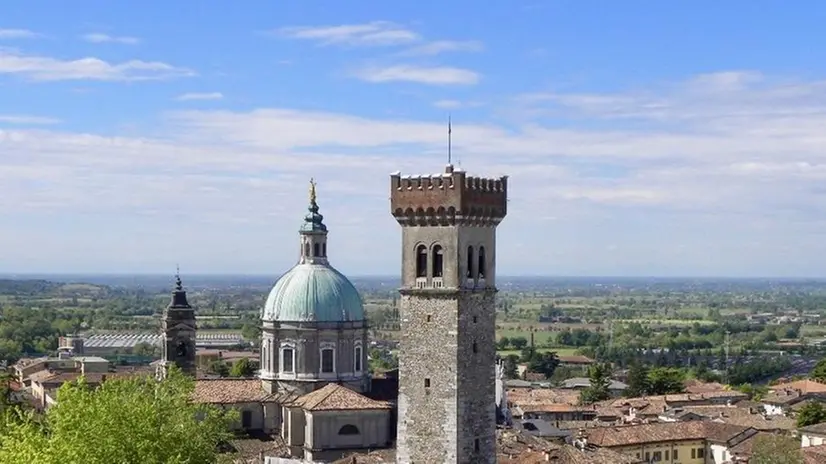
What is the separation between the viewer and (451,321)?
33438mm

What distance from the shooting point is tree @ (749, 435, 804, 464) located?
162ft

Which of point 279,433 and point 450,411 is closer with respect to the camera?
point 450,411

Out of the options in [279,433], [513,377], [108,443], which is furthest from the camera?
[513,377]

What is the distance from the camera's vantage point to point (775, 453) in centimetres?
4997

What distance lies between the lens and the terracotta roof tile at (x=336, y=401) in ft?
171

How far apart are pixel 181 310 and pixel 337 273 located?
8.61 m

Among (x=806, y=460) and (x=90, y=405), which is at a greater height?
(x=90, y=405)

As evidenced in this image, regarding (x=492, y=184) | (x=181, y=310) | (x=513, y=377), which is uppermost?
(x=492, y=184)

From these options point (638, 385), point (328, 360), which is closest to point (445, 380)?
point (328, 360)

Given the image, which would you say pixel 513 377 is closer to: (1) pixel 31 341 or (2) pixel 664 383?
(2) pixel 664 383

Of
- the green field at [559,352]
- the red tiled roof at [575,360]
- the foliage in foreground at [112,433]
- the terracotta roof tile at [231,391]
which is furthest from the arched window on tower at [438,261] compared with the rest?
the green field at [559,352]

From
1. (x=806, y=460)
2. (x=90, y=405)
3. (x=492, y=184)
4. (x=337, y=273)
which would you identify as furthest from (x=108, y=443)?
(x=806, y=460)

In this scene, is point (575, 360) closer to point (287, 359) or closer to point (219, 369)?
point (219, 369)

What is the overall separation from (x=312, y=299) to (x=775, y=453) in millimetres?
23341
